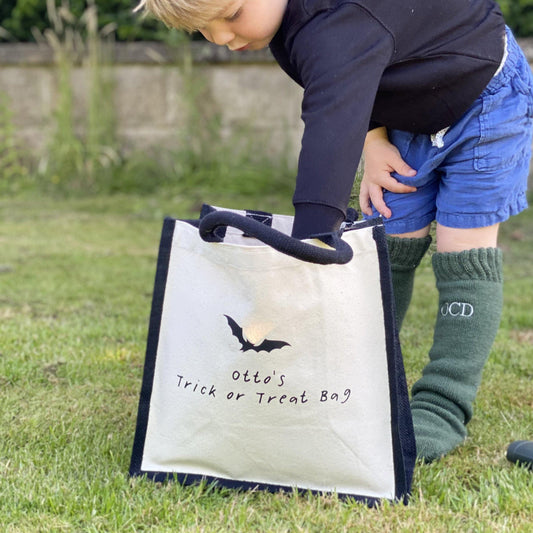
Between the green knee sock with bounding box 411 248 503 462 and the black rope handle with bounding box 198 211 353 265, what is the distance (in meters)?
0.50

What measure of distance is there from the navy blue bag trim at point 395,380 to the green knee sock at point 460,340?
25 centimetres

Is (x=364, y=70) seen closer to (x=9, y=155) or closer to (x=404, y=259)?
(x=404, y=259)

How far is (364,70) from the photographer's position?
4.77 feet

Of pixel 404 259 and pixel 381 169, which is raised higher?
pixel 381 169

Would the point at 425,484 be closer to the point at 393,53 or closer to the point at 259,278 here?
the point at 259,278

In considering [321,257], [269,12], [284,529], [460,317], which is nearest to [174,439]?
A: [284,529]

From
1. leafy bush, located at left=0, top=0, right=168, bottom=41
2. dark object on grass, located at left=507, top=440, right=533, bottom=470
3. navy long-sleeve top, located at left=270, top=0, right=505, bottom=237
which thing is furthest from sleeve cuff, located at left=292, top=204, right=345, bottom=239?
leafy bush, located at left=0, top=0, right=168, bottom=41

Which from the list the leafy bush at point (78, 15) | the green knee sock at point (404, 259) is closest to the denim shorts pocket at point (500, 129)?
the green knee sock at point (404, 259)

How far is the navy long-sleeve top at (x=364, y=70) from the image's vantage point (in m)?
1.44

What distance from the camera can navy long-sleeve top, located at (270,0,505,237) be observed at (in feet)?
4.71

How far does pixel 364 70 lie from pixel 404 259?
2.11 ft

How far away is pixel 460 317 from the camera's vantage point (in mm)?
1771

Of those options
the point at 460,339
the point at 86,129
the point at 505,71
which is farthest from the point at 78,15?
the point at 460,339

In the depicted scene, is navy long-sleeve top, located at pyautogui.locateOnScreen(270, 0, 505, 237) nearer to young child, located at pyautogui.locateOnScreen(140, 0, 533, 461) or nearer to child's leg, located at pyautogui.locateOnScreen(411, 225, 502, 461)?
young child, located at pyautogui.locateOnScreen(140, 0, 533, 461)
